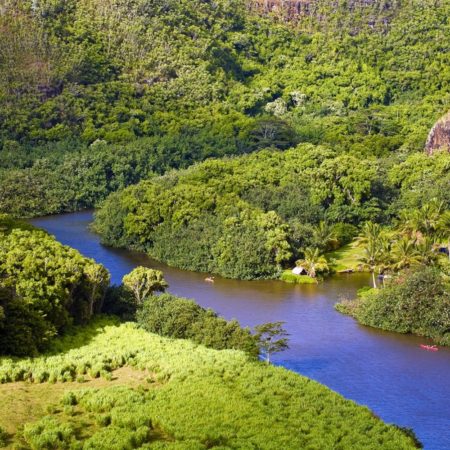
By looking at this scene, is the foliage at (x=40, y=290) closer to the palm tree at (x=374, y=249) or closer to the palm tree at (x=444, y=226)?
the palm tree at (x=374, y=249)

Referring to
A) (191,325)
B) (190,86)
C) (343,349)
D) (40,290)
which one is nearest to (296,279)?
(343,349)

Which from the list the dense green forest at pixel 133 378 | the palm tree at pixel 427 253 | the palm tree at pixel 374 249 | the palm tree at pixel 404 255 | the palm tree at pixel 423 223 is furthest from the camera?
the palm tree at pixel 423 223

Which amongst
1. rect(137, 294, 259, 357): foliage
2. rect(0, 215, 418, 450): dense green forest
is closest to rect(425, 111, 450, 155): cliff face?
rect(0, 215, 418, 450): dense green forest

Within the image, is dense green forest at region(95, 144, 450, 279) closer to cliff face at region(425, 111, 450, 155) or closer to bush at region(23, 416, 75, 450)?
cliff face at region(425, 111, 450, 155)

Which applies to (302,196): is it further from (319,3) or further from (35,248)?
(319,3)

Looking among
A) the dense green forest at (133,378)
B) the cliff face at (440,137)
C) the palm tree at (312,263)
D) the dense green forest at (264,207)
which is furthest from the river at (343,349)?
the cliff face at (440,137)

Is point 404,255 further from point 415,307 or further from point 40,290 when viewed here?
point 40,290
